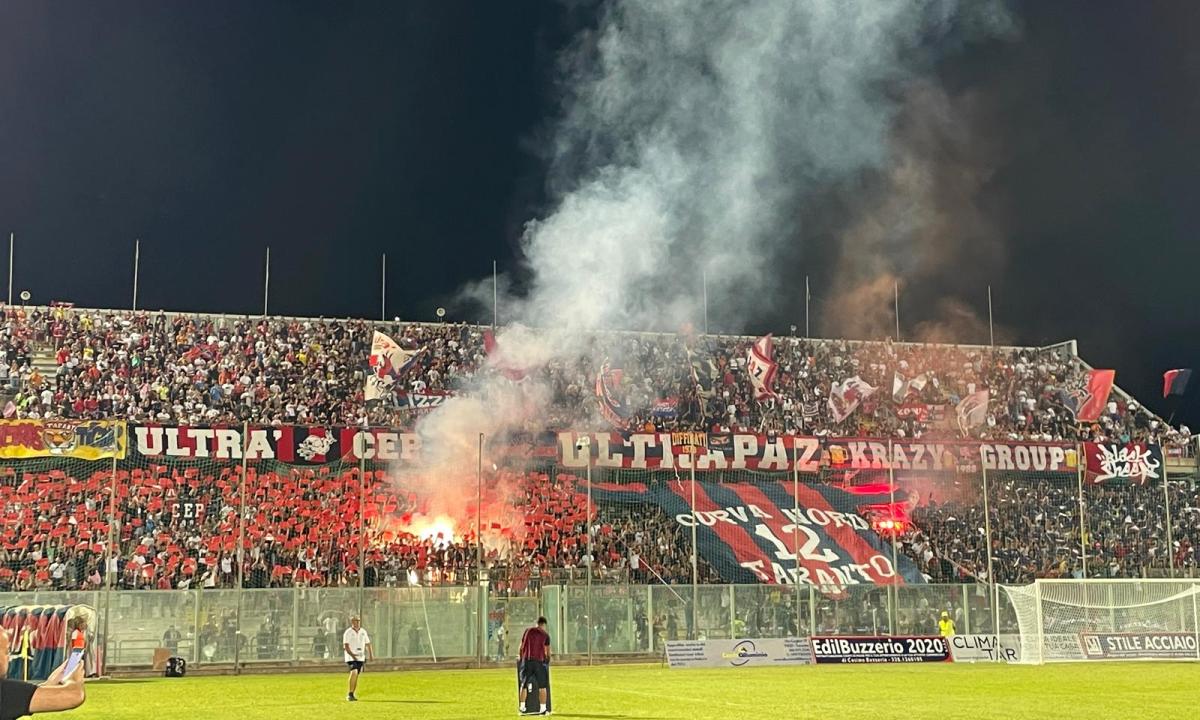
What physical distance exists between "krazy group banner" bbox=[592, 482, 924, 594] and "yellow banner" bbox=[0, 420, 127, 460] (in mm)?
17139

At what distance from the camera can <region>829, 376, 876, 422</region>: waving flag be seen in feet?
181

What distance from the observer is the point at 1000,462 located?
5250 cm

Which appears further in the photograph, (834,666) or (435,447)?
(435,447)

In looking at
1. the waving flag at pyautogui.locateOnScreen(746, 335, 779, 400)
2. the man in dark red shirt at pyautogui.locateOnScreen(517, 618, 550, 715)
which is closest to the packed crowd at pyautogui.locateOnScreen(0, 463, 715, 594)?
the waving flag at pyautogui.locateOnScreen(746, 335, 779, 400)

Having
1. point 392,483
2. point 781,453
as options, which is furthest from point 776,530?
point 392,483

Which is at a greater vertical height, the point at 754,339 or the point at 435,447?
the point at 754,339

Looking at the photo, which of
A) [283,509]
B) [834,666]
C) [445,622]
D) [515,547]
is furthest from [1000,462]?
[283,509]

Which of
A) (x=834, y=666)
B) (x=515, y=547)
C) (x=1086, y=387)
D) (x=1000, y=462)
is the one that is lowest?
(x=834, y=666)

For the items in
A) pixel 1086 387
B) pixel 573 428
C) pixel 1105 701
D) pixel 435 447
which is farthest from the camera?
pixel 1086 387

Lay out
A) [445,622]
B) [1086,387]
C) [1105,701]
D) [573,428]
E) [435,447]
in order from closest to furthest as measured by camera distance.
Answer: [1105,701] < [445,622] < [435,447] < [573,428] < [1086,387]

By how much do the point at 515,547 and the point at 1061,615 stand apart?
58.4 ft

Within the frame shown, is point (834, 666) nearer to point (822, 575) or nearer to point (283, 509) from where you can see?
point (822, 575)

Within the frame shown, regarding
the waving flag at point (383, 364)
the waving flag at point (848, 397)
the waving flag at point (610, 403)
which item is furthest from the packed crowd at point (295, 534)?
the waving flag at point (848, 397)

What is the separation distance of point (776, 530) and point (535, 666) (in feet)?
90.9
